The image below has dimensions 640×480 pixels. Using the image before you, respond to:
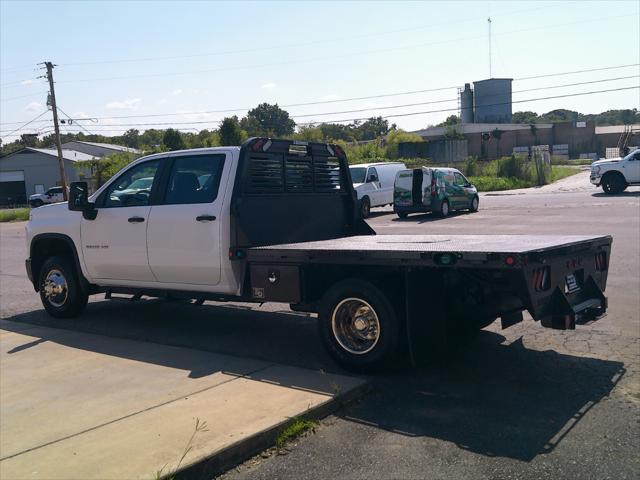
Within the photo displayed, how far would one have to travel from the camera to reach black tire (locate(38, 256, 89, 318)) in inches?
340

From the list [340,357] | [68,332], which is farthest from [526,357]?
[68,332]

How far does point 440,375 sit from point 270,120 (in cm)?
8500

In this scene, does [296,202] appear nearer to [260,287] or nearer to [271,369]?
[260,287]

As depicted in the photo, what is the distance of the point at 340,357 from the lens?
6086 millimetres

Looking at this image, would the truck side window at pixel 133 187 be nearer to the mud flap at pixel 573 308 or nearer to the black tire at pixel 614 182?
the mud flap at pixel 573 308

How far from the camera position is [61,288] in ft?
28.8

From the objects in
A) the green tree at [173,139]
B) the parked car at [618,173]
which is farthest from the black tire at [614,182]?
the green tree at [173,139]

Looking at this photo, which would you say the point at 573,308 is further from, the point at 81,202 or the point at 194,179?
the point at 81,202

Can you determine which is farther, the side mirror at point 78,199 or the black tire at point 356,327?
the side mirror at point 78,199

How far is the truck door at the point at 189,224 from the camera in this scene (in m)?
7.07

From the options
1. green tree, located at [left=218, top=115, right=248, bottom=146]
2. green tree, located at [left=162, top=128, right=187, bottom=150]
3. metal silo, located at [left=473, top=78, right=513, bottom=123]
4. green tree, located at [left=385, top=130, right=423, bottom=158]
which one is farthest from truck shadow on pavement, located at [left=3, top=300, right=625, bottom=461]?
metal silo, located at [left=473, top=78, right=513, bottom=123]

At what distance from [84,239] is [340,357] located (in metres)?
3.93

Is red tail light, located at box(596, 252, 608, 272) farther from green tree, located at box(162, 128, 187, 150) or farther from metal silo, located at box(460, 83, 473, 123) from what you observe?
metal silo, located at box(460, 83, 473, 123)

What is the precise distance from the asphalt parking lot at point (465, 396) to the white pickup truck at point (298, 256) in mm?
420
